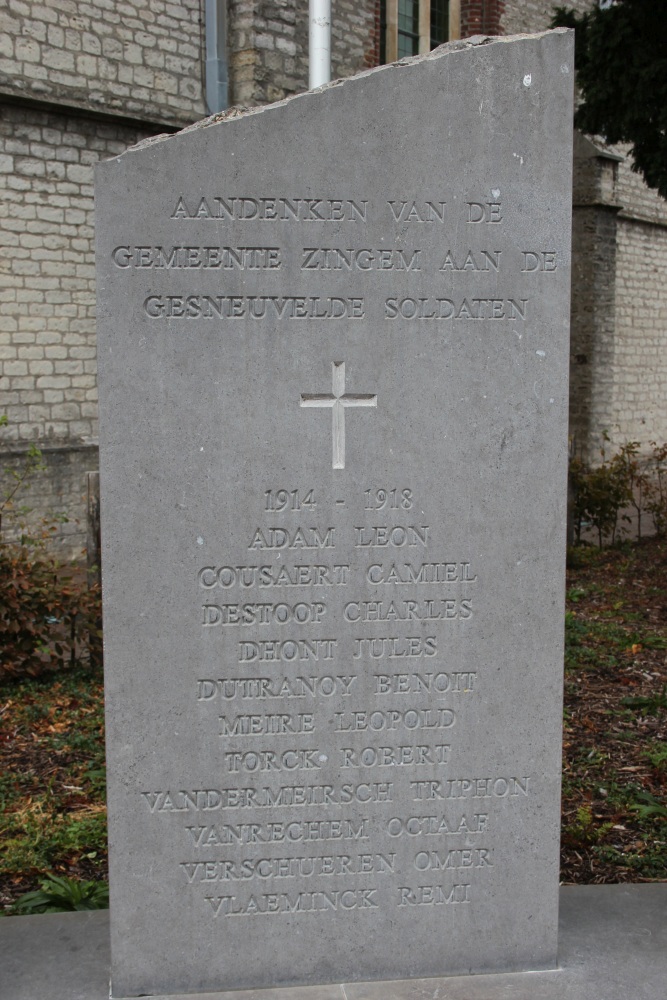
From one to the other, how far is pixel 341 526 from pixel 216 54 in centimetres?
1215

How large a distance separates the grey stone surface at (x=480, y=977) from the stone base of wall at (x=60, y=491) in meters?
9.04

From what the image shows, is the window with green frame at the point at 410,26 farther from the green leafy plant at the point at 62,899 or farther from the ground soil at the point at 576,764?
the green leafy plant at the point at 62,899

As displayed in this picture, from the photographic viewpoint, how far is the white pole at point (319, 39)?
10375 millimetres

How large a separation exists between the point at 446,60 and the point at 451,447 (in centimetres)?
106

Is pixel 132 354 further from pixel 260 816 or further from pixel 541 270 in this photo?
pixel 260 816

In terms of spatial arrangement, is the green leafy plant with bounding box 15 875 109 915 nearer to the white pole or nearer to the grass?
the grass

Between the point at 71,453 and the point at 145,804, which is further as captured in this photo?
the point at 71,453

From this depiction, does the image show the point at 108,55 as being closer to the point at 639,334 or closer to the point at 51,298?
the point at 51,298

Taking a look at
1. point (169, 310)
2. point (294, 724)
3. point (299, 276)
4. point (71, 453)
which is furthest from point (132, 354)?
point (71, 453)

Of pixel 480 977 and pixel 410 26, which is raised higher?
pixel 410 26

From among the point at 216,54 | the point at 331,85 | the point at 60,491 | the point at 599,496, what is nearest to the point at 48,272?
the point at 60,491

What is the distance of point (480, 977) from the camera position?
297 cm

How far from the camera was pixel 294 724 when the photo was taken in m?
2.90

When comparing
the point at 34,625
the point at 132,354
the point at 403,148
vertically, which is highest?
the point at 403,148
